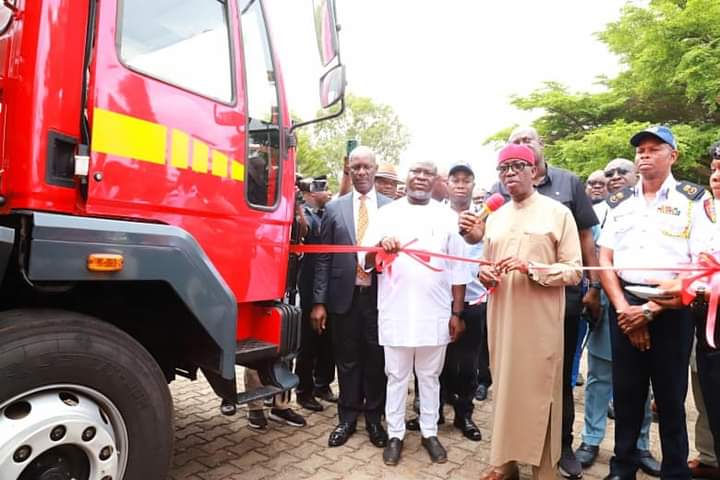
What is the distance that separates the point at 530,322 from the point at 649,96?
1514 centimetres

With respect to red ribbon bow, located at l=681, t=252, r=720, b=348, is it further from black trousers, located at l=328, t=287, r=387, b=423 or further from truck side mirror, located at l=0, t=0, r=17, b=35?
truck side mirror, located at l=0, t=0, r=17, b=35

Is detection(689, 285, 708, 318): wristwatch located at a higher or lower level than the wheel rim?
higher

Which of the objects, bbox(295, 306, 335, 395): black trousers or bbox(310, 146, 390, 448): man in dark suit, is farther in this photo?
bbox(295, 306, 335, 395): black trousers

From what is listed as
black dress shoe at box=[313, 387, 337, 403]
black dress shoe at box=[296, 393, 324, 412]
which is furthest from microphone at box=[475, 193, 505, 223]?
black dress shoe at box=[313, 387, 337, 403]

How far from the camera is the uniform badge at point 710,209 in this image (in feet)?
8.62

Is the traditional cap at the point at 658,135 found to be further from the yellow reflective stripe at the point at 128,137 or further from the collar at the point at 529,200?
the yellow reflective stripe at the point at 128,137

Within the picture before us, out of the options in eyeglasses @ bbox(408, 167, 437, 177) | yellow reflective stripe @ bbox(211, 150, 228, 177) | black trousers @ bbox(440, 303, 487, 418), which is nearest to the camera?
yellow reflective stripe @ bbox(211, 150, 228, 177)

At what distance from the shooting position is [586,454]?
3393 millimetres

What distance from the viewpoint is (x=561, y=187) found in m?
3.38

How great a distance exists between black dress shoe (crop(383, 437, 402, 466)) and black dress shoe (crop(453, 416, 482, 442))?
64cm

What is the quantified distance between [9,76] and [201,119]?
0.78 metres

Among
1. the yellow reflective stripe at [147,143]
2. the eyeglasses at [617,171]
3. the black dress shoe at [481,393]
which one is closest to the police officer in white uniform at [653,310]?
the black dress shoe at [481,393]

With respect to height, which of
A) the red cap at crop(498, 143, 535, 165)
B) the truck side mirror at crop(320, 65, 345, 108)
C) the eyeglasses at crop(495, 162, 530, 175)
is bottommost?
the eyeglasses at crop(495, 162, 530, 175)

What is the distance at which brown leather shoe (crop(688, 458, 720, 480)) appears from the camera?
10.4 feet
